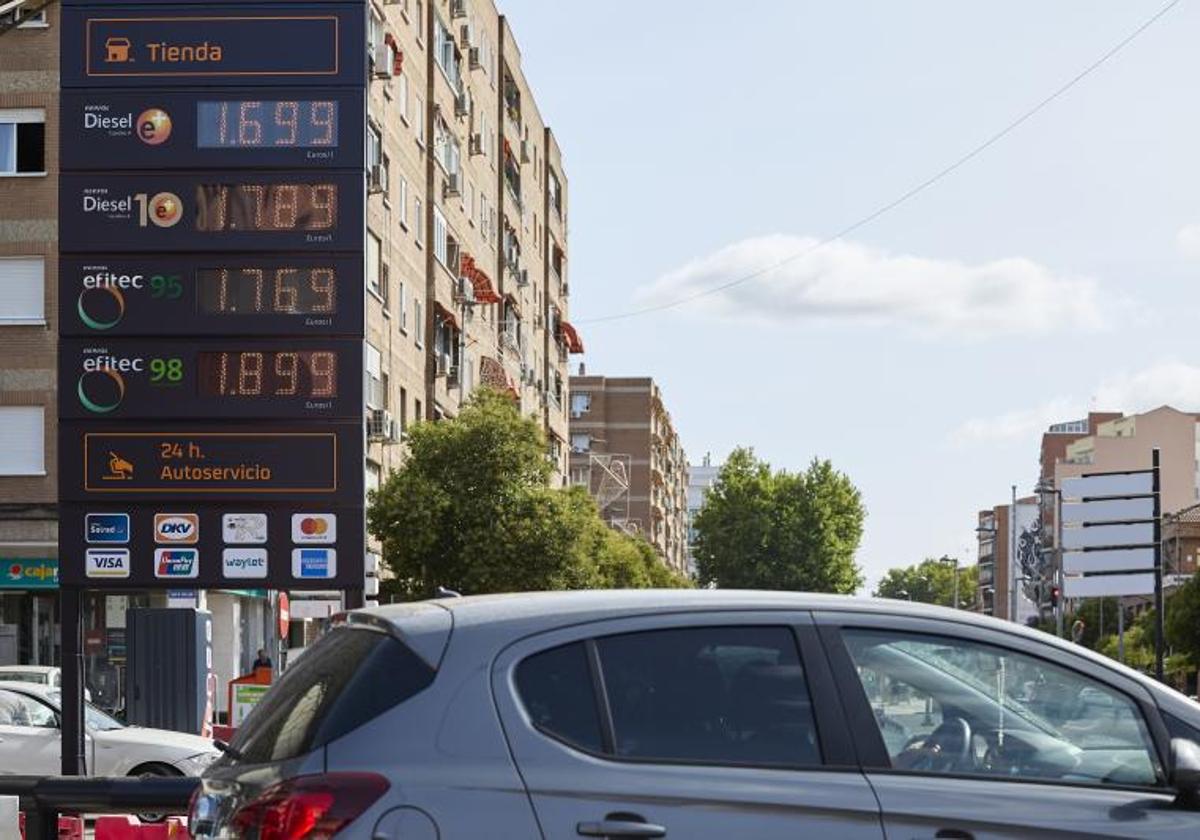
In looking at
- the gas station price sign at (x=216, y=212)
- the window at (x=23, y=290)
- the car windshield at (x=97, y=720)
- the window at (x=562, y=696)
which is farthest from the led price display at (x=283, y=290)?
the window at (x=23, y=290)

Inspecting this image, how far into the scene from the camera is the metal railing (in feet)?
27.5

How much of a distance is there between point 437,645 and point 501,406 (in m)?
40.4

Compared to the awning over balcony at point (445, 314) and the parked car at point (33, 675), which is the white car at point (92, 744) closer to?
the parked car at point (33, 675)

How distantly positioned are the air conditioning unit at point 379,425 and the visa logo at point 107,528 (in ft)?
80.4

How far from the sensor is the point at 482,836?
5.21 meters

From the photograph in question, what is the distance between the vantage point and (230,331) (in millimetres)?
18781

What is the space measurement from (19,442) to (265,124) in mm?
20801

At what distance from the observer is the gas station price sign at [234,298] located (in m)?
18.8

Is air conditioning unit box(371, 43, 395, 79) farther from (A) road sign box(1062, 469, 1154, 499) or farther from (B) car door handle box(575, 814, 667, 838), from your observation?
(B) car door handle box(575, 814, 667, 838)

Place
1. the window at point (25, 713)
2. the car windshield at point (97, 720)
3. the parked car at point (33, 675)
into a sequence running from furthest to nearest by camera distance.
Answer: the parked car at point (33, 675) < the window at point (25, 713) < the car windshield at point (97, 720)

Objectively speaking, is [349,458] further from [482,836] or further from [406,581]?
[406,581]

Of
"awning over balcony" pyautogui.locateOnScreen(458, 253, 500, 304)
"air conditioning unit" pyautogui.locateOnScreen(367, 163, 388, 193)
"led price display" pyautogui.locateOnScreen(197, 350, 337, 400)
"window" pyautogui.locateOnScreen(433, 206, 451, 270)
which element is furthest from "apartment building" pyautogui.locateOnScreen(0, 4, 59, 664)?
"led price display" pyautogui.locateOnScreen(197, 350, 337, 400)

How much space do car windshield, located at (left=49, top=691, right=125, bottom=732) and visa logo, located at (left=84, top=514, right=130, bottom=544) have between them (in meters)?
2.11

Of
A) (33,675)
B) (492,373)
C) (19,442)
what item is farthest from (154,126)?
(492,373)
